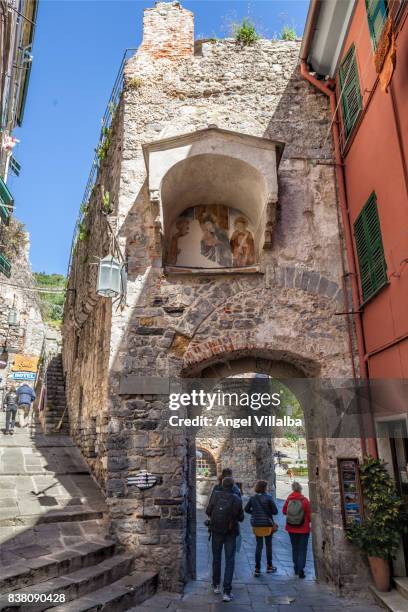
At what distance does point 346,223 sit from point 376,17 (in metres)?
2.80

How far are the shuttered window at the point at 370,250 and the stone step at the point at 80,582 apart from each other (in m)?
4.80

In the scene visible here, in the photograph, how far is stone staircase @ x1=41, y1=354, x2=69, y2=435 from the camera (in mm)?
12093

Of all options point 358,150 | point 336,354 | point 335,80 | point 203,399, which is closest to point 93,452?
point 203,399

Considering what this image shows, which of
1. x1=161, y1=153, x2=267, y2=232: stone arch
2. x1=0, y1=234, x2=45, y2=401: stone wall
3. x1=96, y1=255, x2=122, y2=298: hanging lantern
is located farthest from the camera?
x1=0, y1=234, x2=45, y2=401: stone wall

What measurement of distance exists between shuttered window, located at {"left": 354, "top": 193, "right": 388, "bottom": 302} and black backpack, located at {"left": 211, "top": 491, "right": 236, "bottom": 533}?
3447 millimetres

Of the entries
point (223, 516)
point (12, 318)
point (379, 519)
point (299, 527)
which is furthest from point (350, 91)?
point (12, 318)

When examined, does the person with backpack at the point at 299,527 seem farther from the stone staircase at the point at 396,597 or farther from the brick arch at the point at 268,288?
the brick arch at the point at 268,288

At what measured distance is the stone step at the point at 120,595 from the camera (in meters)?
4.31

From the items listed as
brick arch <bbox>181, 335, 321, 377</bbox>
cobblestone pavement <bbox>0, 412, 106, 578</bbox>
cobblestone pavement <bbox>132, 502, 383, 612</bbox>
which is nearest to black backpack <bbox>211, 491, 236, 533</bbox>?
cobblestone pavement <bbox>132, 502, 383, 612</bbox>

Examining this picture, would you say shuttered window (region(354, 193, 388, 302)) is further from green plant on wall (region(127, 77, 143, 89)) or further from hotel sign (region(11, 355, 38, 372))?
hotel sign (region(11, 355, 38, 372))

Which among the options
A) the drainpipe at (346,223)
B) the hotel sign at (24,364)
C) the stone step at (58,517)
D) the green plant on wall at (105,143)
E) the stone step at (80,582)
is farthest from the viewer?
the hotel sign at (24,364)

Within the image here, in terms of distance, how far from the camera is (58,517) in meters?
5.98

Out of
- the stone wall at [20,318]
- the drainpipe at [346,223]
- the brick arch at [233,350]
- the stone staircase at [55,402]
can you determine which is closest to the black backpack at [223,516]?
the brick arch at [233,350]

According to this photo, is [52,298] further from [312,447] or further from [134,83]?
[312,447]
